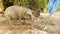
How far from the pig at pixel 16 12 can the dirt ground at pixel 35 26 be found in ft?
0.18

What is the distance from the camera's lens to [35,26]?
→ 4.15 ft

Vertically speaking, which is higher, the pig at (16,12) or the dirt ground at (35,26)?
the pig at (16,12)

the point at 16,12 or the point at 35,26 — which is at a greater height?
the point at 16,12

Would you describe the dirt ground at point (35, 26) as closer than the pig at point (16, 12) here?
Yes

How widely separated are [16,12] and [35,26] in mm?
242

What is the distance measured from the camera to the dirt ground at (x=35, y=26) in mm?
1182

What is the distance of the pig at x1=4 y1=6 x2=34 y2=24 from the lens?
1.31 metres

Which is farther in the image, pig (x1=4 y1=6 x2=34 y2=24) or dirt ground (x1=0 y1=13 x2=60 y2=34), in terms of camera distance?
pig (x1=4 y1=6 x2=34 y2=24)

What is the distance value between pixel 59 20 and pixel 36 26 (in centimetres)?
22

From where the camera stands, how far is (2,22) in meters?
1.31

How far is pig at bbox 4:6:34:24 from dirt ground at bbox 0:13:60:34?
0.18 ft

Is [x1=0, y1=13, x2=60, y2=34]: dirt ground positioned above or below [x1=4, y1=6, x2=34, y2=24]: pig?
below

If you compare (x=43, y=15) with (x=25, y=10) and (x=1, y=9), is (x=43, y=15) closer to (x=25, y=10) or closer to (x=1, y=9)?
(x=25, y=10)

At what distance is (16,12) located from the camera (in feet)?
4.42
